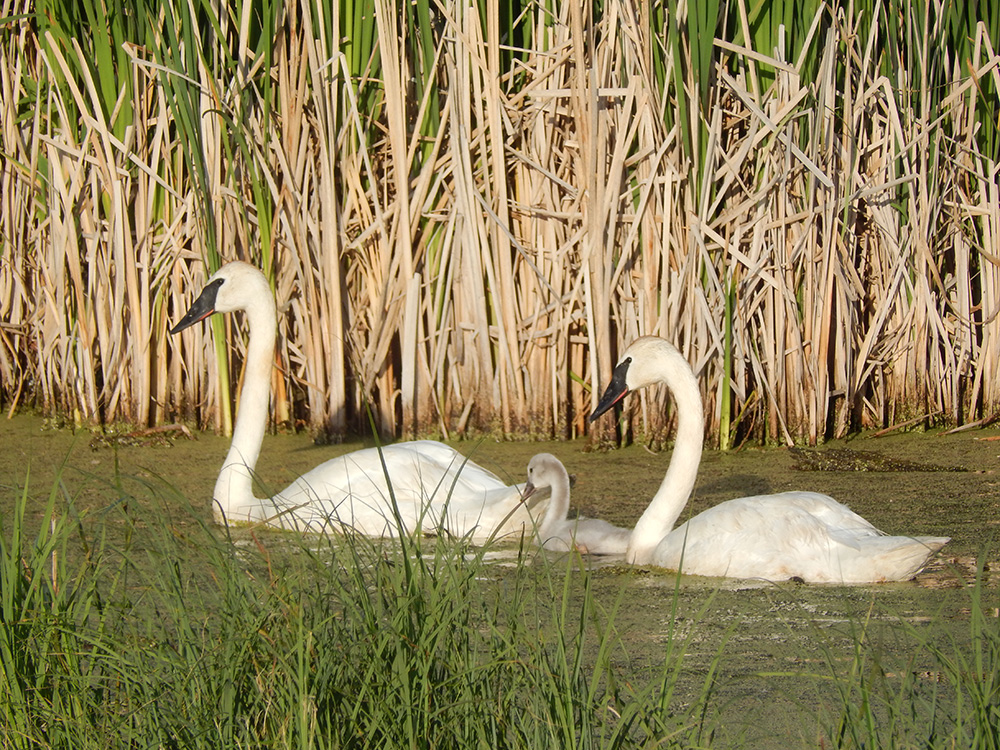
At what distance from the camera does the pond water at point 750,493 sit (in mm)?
2992

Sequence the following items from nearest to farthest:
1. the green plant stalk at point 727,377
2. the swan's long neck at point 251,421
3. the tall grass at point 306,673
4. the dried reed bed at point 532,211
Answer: the tall grass at point 306,673, the swan's long neck at point 251,421, the green plant stalk at point 727,377, the dried reed bed at point 532,211

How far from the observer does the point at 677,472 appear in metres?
4.58

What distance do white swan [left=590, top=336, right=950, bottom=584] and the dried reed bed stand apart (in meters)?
1.47

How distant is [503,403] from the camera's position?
6.14 metres

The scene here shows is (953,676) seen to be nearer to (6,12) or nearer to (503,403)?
(503,403)

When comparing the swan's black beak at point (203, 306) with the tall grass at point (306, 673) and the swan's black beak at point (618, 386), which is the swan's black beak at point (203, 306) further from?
the tall grass at point (306, 673)

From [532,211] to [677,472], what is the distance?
1.89 metres

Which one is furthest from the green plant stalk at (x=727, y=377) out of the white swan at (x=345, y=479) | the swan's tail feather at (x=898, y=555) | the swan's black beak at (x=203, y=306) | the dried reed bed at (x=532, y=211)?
the swan's black beak at (x=203, y=306)

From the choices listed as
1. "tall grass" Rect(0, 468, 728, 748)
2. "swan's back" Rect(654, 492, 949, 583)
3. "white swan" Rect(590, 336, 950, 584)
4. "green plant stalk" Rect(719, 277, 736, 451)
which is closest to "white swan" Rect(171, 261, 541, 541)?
"white swan" Rect(590, 336, 950, 584)

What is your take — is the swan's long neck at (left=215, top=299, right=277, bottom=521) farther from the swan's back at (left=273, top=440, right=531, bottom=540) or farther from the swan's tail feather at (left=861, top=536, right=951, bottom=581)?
the swan's tail feather at (left=861, top=536, right=951, bottom=581)

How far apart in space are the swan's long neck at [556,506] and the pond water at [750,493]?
0.22m

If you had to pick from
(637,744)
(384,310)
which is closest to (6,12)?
(384,310)

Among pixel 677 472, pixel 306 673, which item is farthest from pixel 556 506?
pixel 306 673

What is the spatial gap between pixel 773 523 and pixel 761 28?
2605 mm
